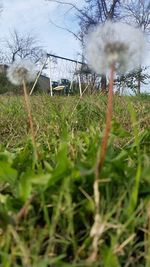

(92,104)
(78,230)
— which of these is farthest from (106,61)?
(92,104)

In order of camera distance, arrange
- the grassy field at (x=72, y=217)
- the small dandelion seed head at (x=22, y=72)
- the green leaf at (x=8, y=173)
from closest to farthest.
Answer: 1. the grassy field at (x=72, y=217)
2. the green leaf at (x=8, y=173)
3. the small dandelion seed head at (x=22, y=72)

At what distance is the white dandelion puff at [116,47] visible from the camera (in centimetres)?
80

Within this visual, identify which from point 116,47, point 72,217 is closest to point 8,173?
point 72,217

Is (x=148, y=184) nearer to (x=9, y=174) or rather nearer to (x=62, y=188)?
(x=62, y=188)

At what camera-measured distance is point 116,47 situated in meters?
0.80

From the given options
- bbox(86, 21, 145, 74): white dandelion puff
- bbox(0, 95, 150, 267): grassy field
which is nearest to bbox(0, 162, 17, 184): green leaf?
bbox(0, 95, 150, 267): grassy field

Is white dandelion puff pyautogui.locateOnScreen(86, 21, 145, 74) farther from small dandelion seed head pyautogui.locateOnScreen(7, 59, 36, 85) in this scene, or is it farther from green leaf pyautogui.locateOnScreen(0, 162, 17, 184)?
small dandelion seed head pyautogui.locateOnScreen(7, 59, 36, 85)

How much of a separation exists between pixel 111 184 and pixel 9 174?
246 millimetres

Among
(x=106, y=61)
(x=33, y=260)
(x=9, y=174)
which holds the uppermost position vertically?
(x=106, y=61)

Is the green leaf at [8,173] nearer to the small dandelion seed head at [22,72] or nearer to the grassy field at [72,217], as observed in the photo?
the grassy field at [72,217]

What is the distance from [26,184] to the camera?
2.77 feet

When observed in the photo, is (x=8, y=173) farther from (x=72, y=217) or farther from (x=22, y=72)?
(x=22, y=72)

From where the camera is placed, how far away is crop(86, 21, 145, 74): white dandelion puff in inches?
31.6

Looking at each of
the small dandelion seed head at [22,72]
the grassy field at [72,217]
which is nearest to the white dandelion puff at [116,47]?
the grassy field at [72,217]
